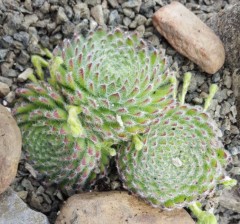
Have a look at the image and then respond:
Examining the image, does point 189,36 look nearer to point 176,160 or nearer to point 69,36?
point 69,36

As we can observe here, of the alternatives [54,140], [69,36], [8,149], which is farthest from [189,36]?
[8,149]

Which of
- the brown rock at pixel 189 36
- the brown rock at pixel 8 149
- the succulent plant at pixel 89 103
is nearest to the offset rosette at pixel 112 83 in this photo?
the succulent plant at pixel 89 103

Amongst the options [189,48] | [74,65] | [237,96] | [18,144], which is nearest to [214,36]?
[189,48]

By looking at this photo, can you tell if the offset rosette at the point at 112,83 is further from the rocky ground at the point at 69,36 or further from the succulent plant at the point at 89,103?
the rocky ground at the point at 69,36

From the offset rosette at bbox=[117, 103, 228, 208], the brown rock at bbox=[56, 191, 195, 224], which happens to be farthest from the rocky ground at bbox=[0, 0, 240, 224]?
the offset rosette at bbox=[117, 103, 228, 208]

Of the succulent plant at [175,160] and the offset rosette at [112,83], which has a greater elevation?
the offset rosette at [112,83]

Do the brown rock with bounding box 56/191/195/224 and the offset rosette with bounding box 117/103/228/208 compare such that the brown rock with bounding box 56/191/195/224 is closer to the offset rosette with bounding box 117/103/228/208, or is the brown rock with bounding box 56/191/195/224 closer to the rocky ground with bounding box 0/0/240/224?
the offset rosette with bounding box 117/103/228/208
